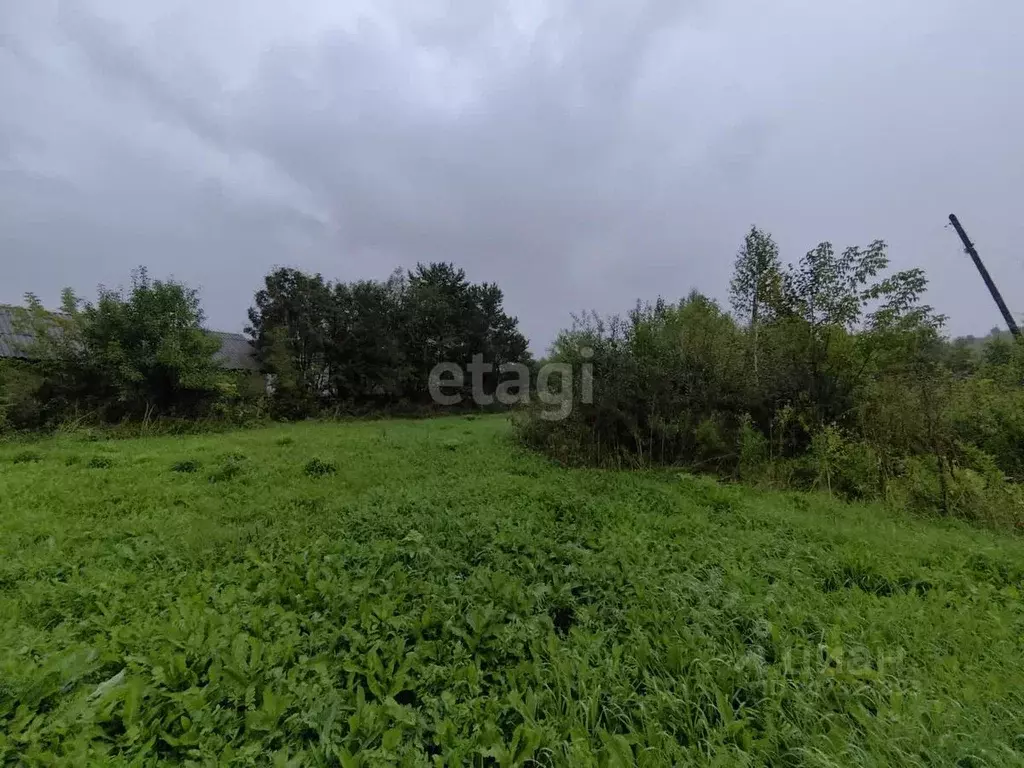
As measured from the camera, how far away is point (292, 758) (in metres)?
1.50

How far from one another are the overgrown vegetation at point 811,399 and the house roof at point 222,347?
13.7m

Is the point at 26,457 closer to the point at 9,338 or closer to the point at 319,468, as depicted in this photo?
the point at 319,468

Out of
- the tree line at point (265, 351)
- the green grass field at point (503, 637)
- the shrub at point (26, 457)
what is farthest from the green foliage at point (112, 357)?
the green grass field at point (503, 637)

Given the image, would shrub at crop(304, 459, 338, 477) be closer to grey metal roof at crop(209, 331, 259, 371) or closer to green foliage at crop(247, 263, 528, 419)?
green foliage at crop(247, 263, 528, 419)

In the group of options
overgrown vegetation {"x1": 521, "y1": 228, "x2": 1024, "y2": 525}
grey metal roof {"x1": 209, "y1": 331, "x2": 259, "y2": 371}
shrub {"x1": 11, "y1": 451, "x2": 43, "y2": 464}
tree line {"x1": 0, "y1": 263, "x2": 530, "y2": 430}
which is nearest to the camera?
overgrown vegetation {"x1": 521, "y1": 228, "x2": 1024, "y2": 525}

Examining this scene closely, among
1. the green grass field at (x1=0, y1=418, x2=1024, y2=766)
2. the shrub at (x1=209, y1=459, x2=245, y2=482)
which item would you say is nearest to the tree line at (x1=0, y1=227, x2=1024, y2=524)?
A: the green grass field at (x1=0, y1=418, x2=1024, y2=766)

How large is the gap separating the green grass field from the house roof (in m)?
11.5

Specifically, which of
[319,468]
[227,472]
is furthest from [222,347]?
[319,468]

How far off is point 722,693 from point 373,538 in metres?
2.96

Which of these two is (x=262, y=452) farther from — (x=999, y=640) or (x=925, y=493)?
(x=925, y=493)

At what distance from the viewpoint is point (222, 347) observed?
1733 centimetres

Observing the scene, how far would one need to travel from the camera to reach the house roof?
39.3ft

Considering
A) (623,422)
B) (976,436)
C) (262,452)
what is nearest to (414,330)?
(262,452)

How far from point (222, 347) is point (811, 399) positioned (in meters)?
20.9
